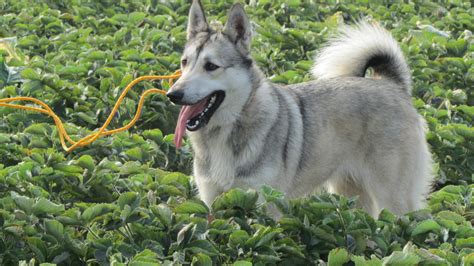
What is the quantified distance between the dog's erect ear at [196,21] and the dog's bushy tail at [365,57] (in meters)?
0.99

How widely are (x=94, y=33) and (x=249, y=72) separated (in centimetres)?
434

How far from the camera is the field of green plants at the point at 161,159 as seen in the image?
4.52 m

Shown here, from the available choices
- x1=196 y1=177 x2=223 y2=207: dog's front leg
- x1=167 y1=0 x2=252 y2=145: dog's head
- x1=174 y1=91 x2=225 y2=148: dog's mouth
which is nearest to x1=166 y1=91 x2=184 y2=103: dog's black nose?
x1=167 y1=0 x2=252 y2=145: dog's head

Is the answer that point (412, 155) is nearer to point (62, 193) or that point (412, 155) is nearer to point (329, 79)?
point (329, 79)

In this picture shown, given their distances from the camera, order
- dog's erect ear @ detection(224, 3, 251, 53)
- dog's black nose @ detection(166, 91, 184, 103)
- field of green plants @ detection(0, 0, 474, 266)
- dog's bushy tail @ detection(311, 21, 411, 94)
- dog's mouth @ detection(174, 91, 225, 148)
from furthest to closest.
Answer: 1. dog's bushy tail @ detection(311, 21, 411, 94)
2. dog's erect ear @ detection(224, 3, 251, 53)
3. dog's mouth @ detection(174, 91, 225, 148)
4. dog's black nose @ detection(166, 91, 184, 103)
5. field of green plants @ detection(0, 0, 474, 266)

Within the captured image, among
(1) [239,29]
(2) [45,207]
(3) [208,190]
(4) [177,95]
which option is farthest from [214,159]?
(2) [45,207]

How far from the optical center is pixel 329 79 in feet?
19.1

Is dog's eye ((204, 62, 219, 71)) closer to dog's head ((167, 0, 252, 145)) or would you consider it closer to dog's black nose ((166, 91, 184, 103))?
dog's head ((167, 0, 252, 145))

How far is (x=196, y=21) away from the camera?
556 centimetres

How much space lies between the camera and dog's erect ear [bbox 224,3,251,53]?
536 cm

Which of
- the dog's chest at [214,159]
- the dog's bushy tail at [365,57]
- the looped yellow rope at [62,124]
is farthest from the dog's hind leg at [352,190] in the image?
the looped yellow rope at [62,124]

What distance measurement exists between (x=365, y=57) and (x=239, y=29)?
1066mm

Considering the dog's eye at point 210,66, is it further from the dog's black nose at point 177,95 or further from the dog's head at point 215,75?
the dog's black nose at point 177,95

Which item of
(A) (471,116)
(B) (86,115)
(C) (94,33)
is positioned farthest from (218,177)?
(C) (94,33)
